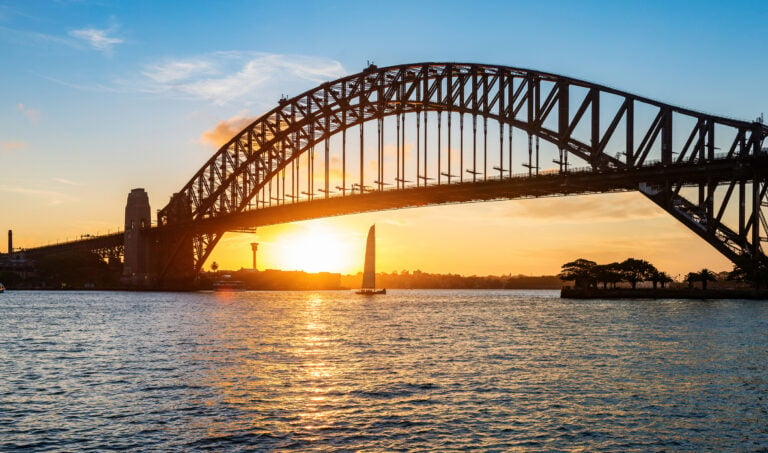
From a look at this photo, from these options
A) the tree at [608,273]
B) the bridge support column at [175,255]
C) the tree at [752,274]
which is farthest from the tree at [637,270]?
the bridge support column at [175,255]

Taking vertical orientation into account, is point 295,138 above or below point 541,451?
above

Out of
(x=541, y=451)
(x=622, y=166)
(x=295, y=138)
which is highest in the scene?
(x=295, y=138)

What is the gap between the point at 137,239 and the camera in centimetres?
15688

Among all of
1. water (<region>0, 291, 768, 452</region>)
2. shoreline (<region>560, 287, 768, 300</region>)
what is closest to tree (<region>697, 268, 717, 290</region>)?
shoreline (<region>560, 287, 768, 300</region>)

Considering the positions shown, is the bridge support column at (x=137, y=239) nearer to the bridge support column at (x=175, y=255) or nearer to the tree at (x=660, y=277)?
the bridge support column at (x=175, y=255)

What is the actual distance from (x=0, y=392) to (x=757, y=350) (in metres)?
34.6

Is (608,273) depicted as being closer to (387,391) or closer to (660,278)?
(660,278)

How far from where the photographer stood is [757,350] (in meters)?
41.0

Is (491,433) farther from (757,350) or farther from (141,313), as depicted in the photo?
(141,313)

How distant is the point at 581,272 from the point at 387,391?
367 ft

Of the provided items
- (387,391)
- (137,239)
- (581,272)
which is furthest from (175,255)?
(387,391)

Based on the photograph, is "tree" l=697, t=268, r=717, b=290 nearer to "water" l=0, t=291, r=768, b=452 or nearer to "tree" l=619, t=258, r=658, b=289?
"tree" l=619, t=258, r=658, b=289

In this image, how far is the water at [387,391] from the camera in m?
22.0

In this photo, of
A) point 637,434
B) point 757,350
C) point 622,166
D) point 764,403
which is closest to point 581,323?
point 757,350
